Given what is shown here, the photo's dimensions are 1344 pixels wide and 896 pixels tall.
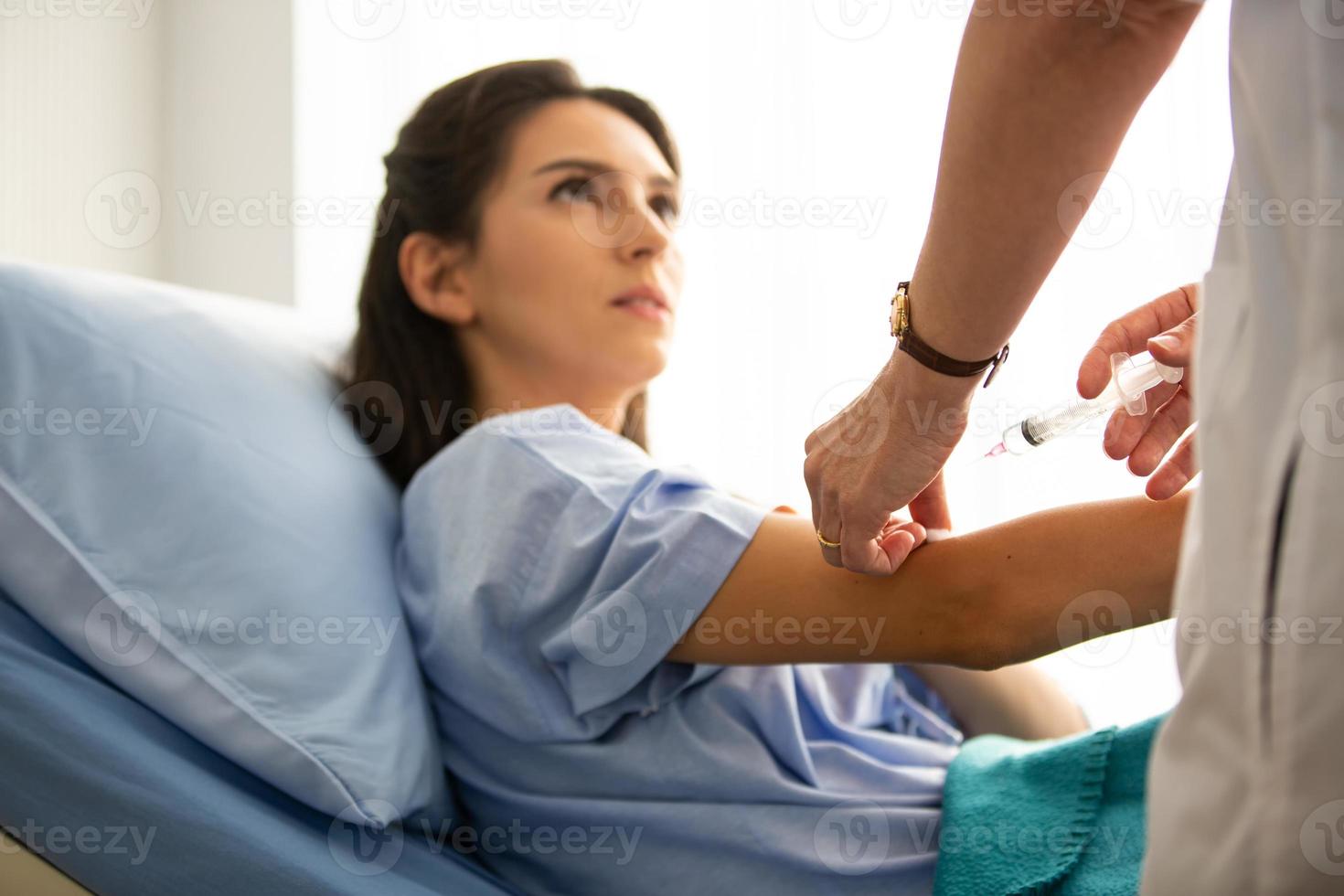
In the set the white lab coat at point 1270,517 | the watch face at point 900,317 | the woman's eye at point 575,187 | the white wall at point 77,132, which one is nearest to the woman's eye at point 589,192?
the woman's eye at point 575,187

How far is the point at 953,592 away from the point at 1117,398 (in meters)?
0.18

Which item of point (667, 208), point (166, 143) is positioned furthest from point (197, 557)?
point (166, 143)

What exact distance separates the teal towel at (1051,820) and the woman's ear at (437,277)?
0.76 m

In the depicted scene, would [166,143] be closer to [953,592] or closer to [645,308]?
[645,308]

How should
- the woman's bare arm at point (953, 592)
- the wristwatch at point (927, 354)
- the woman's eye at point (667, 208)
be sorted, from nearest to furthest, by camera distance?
the wristwatch at point (927, 354) < the woman's bare arm at point (953, 592) < the woman's eye at point (667, 208)

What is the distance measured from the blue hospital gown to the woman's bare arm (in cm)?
2

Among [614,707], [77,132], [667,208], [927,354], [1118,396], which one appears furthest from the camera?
[77,132]

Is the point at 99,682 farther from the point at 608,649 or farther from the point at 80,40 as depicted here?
the point at 80,40

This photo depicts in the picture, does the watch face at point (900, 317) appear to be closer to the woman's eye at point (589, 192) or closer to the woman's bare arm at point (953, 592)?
the woman's bare arm at point (953, 592)

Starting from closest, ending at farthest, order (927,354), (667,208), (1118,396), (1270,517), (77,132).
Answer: (1270,517) → (927,354) → (1118,396) → (667,208) → (77,132)

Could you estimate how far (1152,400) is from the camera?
73 centimetres

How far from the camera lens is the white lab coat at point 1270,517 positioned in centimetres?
34

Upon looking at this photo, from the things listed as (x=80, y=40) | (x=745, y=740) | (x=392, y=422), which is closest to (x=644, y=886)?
(x=745, y=740)

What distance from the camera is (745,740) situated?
84 cm
